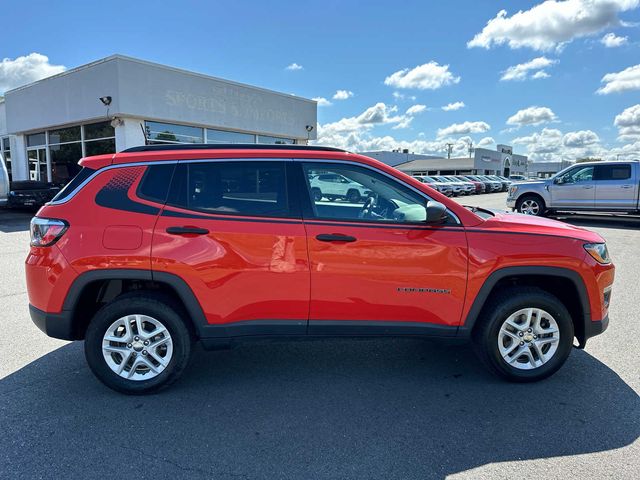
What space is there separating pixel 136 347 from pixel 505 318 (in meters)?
2.84

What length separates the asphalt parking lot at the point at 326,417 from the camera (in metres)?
2.57

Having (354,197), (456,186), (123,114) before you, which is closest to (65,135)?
(123,114)

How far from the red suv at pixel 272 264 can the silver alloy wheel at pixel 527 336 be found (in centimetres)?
1

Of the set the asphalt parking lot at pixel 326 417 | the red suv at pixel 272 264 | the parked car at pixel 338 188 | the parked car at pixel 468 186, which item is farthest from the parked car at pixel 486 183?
the parked car at pixel 338 188

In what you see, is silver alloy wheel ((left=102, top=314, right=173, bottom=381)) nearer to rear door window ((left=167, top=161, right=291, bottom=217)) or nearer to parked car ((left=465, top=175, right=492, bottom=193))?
rear door window ((left=167, top=161, right=291, bottom=217))

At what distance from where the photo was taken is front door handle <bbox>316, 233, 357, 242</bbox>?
10.6ft

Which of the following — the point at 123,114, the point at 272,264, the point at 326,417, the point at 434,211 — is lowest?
the point at 326,417

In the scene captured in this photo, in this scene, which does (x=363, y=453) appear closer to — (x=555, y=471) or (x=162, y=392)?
(x=555, y=471)

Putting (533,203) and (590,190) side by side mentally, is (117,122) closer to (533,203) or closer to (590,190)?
(533,203)

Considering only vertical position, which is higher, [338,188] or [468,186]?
[468,186]

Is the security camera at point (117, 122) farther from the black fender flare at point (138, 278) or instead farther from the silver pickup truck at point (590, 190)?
the black fender flare at point (138, 278)

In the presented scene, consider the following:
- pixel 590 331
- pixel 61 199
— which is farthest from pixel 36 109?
pixel 590 331

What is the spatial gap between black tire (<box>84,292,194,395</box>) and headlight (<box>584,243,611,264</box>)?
10.5ft

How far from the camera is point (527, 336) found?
3.50m
